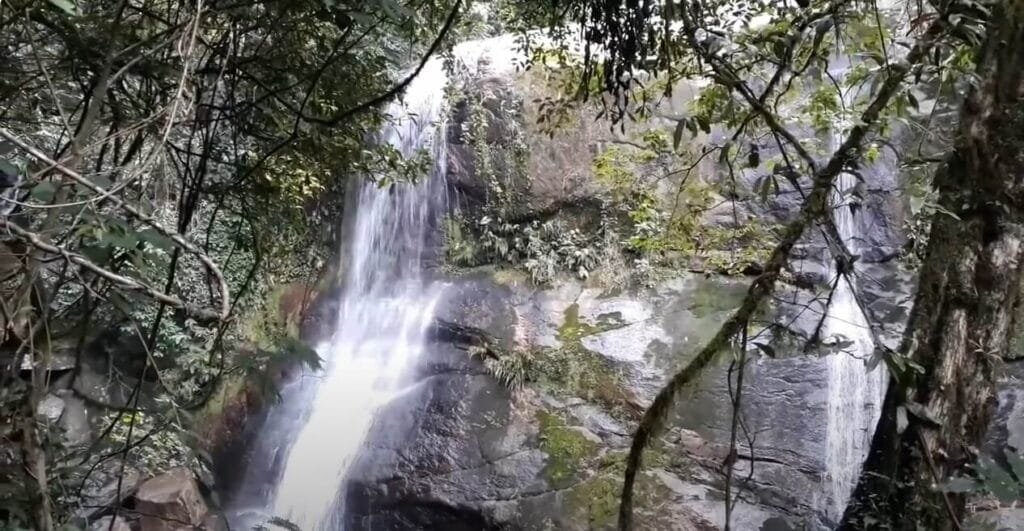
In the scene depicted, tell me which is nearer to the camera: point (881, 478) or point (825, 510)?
point (881, 478)

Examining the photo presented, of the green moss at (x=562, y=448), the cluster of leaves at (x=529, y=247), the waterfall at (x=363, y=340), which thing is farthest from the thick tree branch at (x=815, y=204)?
the cluster of leaves at (x=529, y=247)

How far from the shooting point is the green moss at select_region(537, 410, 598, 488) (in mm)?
5230

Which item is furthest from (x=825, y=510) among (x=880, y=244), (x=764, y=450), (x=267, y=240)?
(x=267, y=240)

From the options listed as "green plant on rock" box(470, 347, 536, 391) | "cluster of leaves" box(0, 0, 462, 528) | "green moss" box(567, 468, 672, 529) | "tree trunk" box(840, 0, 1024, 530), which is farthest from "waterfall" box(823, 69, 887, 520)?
"cluster of leaves" box(0, 0, 462, 528)

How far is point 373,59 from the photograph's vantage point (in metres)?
3.28

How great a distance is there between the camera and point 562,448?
546 centimetres

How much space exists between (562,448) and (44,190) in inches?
179

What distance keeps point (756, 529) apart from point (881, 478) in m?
2.77

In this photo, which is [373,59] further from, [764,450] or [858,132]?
[764,450]

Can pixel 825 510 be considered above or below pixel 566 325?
below

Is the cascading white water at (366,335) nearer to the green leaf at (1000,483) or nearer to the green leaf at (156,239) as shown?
the green leaf at (156,239)

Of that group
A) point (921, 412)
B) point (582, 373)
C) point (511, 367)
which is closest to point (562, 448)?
point (582, 373)

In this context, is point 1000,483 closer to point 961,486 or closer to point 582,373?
point 961,486

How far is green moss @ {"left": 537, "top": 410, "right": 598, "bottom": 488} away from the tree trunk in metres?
3.14
